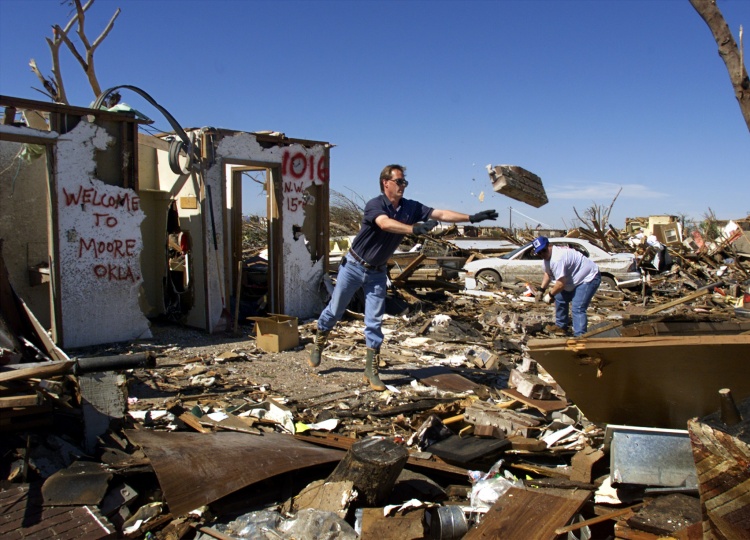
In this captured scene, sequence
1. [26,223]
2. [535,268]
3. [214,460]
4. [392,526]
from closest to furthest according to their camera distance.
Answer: [392,526], [214,460], [26,223], [535,268]

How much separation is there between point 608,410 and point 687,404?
532mm

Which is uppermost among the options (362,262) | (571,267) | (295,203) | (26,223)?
(295,203)

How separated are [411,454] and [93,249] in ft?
19.8

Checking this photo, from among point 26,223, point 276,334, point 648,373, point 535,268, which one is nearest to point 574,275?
point 276,334

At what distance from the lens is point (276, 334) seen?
27.1 ft

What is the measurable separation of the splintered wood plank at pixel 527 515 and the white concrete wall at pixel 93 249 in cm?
688

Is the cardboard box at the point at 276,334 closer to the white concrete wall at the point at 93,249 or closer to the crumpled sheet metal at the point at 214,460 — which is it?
the white concrete wall at the point at 93,249

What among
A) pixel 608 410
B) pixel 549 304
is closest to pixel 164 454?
pixel 608 410

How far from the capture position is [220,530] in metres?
3.48

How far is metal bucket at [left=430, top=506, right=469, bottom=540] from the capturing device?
347 centimetres

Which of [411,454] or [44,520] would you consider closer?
[44,520]

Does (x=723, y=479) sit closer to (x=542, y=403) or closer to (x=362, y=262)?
(x=542, y=403)

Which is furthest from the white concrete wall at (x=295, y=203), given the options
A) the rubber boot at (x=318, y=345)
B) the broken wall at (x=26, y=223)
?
the rubber boot at (x=318, y=345)

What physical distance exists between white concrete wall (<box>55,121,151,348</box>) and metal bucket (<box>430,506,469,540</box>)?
21.6 feet
